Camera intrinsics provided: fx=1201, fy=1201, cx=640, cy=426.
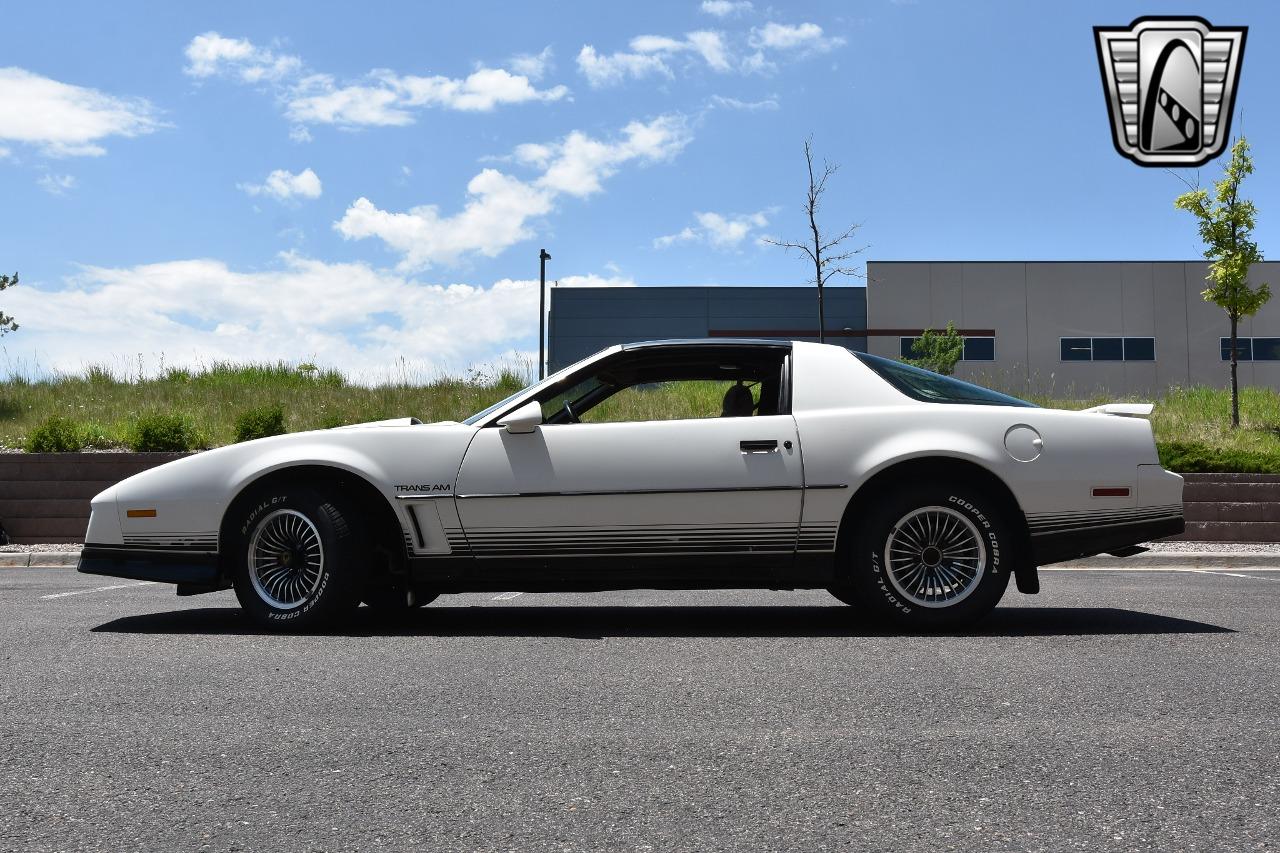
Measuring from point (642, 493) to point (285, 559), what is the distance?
185 cm

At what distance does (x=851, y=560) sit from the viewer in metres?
5.92

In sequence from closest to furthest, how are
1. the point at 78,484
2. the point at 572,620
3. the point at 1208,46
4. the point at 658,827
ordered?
the point at 658,827
the point at 572,620
the point at 1208,46
the point at 78,484

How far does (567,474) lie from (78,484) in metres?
10.7

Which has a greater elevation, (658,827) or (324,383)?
(324,383)

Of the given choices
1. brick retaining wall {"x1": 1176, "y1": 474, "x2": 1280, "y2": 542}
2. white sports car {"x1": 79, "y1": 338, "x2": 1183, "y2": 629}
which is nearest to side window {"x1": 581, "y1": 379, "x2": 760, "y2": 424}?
white sports car {"x1": 79, "y1": 338, "x2": 1183, "y2": 629}

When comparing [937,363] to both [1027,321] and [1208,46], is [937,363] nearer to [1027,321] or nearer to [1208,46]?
[1027,321]

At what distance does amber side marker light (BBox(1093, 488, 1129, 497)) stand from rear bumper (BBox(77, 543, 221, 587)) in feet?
14.6

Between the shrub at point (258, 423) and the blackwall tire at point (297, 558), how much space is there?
9.88 m

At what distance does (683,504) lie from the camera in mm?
5922


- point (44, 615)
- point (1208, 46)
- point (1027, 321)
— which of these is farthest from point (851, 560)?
point (1027, 321)

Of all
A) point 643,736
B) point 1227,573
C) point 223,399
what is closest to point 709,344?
point 643,736

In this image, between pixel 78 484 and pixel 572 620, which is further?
pixel 78 484

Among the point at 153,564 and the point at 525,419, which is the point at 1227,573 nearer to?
the point at 525,419

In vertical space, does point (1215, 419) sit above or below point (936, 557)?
above
